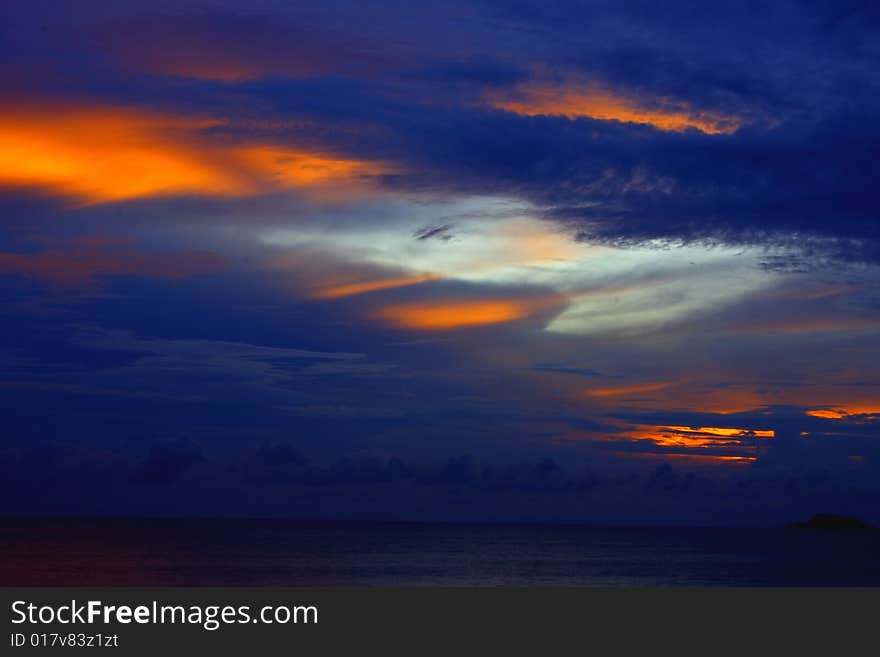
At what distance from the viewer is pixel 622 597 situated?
42.4m

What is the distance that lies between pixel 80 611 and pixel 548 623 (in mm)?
18326

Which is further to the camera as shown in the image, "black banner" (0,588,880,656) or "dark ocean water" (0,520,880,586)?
"dark ocean water" (0,520,880,586)

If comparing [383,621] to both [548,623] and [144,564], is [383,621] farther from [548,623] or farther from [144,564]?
[144,564]

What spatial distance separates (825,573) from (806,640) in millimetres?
93729

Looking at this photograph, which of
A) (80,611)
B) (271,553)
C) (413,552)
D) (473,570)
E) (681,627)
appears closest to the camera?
(80,611)

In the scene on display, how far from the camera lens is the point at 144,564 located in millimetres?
113688

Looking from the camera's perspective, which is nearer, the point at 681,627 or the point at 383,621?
the point at 383,621

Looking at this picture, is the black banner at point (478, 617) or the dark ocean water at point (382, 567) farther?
the dark ocean water at point (382, 567)

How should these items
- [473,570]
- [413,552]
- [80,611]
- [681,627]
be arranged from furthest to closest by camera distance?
[413,552], [473,570], [681,627], [80,611]

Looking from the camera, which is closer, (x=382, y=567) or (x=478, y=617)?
(x=478, y=617)

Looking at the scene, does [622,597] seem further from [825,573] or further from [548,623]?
[825,573]

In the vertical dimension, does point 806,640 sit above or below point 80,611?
below

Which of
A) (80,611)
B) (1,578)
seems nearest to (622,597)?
(80,611)

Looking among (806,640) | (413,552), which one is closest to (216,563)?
(413,552)
